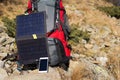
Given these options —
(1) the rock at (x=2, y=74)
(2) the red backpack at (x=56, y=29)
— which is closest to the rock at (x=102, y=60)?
(2) the red backpack at (x=56, y=29)

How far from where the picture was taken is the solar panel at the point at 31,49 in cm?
581

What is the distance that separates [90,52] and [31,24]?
2179 millimetres

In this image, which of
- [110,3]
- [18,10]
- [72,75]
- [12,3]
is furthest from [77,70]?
[110,3]

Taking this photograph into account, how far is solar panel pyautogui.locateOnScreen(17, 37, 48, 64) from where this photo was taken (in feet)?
19.1

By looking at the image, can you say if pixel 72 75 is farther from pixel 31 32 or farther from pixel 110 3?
pixel 110 3

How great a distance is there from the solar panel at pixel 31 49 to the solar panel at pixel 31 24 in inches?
5.6

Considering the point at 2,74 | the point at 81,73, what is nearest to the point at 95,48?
the point at 81,73

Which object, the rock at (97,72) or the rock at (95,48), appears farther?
the rock at (95,48)

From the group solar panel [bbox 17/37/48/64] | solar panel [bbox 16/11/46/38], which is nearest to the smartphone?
solar panel [bbox 17/37/48/64]

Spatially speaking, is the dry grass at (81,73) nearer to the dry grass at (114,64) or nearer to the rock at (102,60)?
the dry grass at (114,64)

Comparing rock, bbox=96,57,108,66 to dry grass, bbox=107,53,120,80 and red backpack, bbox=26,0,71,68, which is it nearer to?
dry grass, bbox=107,53,120,80

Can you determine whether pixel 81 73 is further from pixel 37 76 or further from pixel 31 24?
pixel 31 24

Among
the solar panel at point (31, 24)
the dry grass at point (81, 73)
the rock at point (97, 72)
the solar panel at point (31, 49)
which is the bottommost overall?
the rock at point (97, 72)

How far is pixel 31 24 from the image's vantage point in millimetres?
5984
